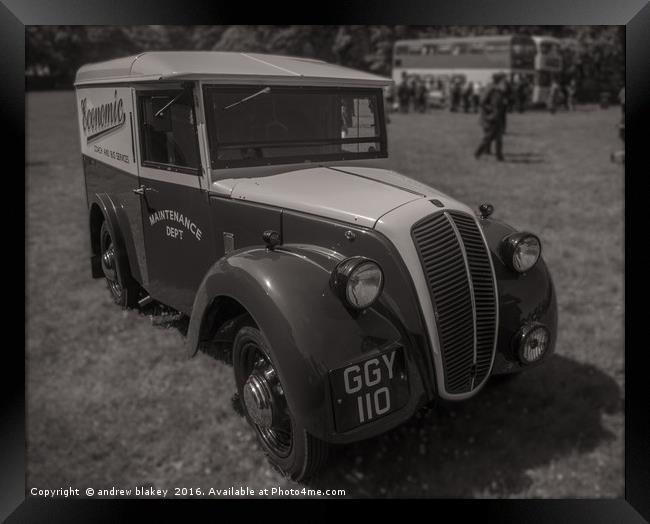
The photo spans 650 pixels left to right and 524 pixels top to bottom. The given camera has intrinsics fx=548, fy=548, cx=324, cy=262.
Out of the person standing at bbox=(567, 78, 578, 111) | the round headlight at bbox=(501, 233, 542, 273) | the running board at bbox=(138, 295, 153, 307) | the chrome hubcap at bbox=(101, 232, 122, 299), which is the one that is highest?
the person standing at bbox=(567, 78, 578, 111)

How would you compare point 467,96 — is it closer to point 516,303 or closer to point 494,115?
point 494,115

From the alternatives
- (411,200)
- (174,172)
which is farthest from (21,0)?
(411,200)

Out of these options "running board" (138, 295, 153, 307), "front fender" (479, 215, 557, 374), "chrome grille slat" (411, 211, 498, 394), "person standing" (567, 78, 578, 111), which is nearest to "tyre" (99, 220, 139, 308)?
"running board" (138, 295, 153, 307)

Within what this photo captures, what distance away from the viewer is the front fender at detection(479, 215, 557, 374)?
124 inches

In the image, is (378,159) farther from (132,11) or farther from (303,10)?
(132,11)

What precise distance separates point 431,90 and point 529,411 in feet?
74.2

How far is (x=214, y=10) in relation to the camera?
2.83 meters

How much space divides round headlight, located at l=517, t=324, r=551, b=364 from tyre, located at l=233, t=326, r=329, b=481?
1229 millimetres

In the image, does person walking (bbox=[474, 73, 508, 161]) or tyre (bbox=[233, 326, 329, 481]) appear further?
person walking (bbox=[474, 73, 508, 161])

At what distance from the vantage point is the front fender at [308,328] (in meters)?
2.49

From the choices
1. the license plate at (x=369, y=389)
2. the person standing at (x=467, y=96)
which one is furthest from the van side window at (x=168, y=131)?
the person standing at (x=467, y=96)

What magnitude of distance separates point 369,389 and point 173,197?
2140mm

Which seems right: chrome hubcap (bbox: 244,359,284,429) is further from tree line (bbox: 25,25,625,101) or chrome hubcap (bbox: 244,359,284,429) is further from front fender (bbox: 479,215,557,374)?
tree line (bbox: 25,25,625,101)

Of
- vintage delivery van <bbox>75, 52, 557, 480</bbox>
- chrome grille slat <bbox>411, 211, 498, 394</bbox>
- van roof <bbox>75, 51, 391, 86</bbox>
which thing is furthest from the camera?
van roof <bbox>75, 51, 391, 86</bbox>
